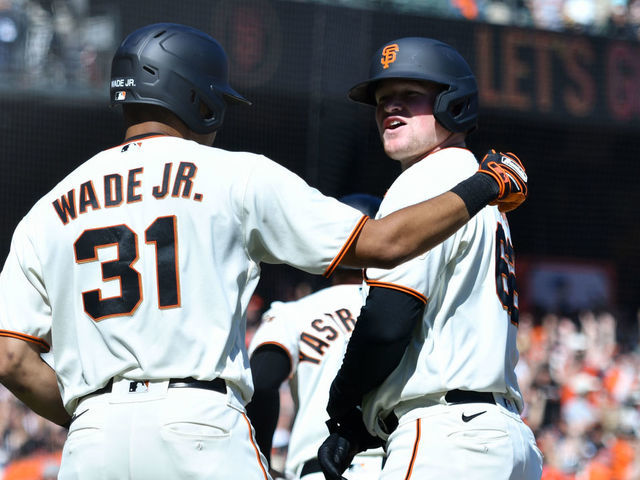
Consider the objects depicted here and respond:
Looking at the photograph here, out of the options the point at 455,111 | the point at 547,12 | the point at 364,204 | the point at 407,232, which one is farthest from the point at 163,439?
the point at 547,12

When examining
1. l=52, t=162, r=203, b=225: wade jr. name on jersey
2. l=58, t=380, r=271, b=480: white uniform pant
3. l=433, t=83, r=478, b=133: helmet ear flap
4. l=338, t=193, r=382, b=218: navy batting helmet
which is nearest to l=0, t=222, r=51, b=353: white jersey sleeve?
l=52, t=162, r=203, b=225: wade jr. name on jersey

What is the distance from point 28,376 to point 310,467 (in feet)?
5.55

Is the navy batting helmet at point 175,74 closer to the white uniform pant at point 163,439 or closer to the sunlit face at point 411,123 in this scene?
the sunlit face at point 411,123

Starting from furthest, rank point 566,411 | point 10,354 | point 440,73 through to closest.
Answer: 1. point 566,411
2. point 440,73
3. point 10,354

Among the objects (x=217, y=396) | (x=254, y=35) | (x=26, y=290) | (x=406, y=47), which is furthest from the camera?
(x=254, y=35)

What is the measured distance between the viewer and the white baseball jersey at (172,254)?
263 cm

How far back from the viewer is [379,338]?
2.97 metres

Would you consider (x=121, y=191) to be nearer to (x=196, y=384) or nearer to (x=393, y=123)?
(x=196, y=384)

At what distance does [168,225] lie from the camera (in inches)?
104

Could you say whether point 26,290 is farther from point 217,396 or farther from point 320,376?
point 320,376

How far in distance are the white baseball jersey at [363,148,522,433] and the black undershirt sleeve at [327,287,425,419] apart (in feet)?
0.13

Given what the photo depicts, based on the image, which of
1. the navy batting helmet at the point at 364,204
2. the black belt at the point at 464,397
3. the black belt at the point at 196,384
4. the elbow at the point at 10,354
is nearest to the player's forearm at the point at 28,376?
the elbow at the point at 10,354

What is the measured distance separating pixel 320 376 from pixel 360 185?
966 cm

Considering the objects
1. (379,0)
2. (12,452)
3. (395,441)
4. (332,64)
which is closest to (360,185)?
(332,64)
